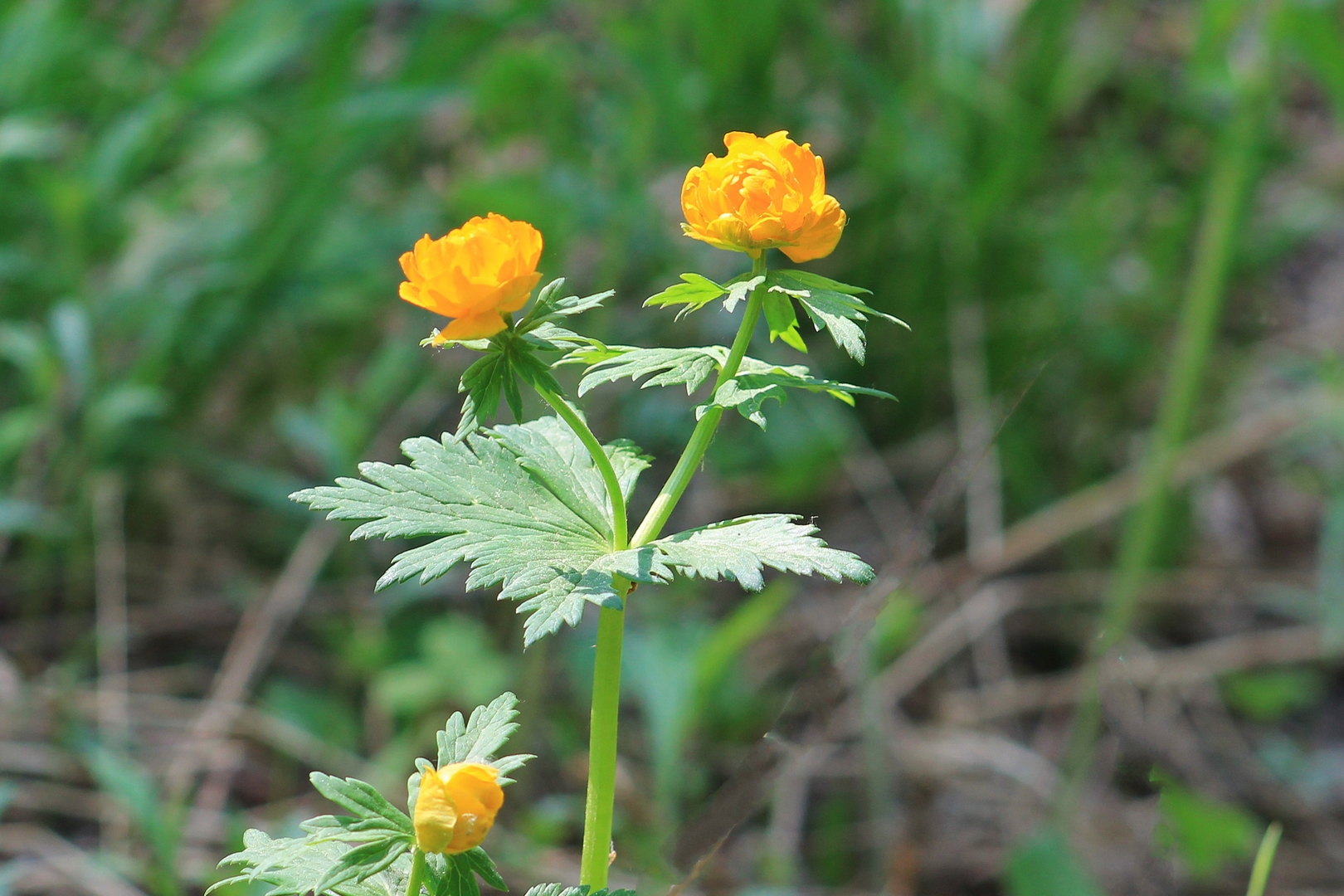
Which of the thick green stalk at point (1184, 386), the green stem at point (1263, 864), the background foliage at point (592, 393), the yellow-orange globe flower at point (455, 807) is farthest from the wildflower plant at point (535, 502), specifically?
the thick green stalk at point (1184, 386)

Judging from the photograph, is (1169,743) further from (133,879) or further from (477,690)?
(133,879)

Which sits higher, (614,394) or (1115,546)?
(614,394)

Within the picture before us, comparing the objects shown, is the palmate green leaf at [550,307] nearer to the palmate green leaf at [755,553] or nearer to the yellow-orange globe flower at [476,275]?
the yellow-orange globe flower at [476,275]

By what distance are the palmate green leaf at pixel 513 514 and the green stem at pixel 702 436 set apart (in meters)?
0.03

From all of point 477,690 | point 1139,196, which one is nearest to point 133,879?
point 477,690

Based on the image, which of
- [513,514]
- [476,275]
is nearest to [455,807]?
[513,514]

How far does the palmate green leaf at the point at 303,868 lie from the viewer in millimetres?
661

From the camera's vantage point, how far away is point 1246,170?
2135 mm

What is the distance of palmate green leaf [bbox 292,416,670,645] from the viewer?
0.67 meters

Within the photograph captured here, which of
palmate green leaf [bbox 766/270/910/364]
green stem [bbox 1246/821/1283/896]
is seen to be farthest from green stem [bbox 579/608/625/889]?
green stem [bbox 1246/821/1283/896]

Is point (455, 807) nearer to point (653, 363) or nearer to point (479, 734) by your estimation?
point (479, 734)

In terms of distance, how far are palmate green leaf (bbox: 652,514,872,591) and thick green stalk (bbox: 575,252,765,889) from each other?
0.03 m

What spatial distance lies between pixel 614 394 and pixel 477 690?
2.52 feet

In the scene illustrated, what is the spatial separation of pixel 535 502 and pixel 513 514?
2 centimetres
